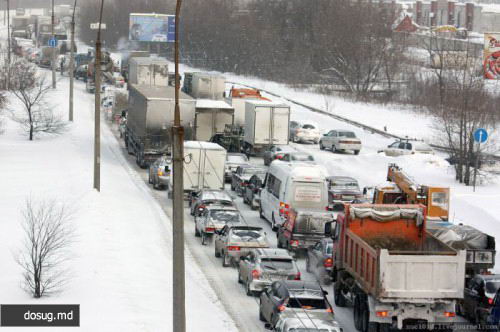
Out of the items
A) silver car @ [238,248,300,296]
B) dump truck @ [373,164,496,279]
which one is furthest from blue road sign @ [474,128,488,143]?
silver car @ [238,248,300,296]

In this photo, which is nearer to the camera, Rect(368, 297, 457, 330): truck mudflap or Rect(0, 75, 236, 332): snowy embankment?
Rect(368, 297, 457, 330): truck mudflap

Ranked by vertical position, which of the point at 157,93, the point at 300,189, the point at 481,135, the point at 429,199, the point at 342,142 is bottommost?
the point at 342,142

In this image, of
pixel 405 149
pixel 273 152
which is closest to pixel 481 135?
pixel 273 152

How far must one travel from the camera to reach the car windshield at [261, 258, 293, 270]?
80.5ft

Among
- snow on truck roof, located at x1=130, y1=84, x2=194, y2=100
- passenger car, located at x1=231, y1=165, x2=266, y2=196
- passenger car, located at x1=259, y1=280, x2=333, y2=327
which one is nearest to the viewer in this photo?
passenger car, located at x1=259, y1=280, x2=333, y2=327

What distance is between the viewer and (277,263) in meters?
24.7

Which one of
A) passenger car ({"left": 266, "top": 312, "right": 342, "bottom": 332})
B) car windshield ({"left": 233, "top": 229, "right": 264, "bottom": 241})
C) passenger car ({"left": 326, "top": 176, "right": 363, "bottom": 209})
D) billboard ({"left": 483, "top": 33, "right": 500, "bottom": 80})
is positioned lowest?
passenger car ({"left": 326, "top": 176, "right": 363, "bottom": 209})

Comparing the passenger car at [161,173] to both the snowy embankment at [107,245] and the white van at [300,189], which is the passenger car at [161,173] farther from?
the white van at [300,189]

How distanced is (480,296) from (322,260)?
518 cm

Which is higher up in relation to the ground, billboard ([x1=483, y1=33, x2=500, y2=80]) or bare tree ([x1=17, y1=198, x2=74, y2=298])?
billboard ([x1=483, y1=33, x2=500, y2=80])

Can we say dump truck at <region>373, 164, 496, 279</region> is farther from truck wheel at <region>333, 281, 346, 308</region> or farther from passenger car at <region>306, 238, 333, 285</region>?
truck wheel at <region>333, 281, 346, 308</region>

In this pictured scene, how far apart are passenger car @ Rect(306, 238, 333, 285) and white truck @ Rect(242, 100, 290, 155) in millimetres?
24128

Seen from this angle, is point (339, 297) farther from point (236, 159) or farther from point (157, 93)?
point (157, 93)

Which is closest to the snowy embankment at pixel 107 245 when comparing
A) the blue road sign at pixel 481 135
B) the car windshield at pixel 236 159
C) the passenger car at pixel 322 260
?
the passenger car at pixel 322 260
